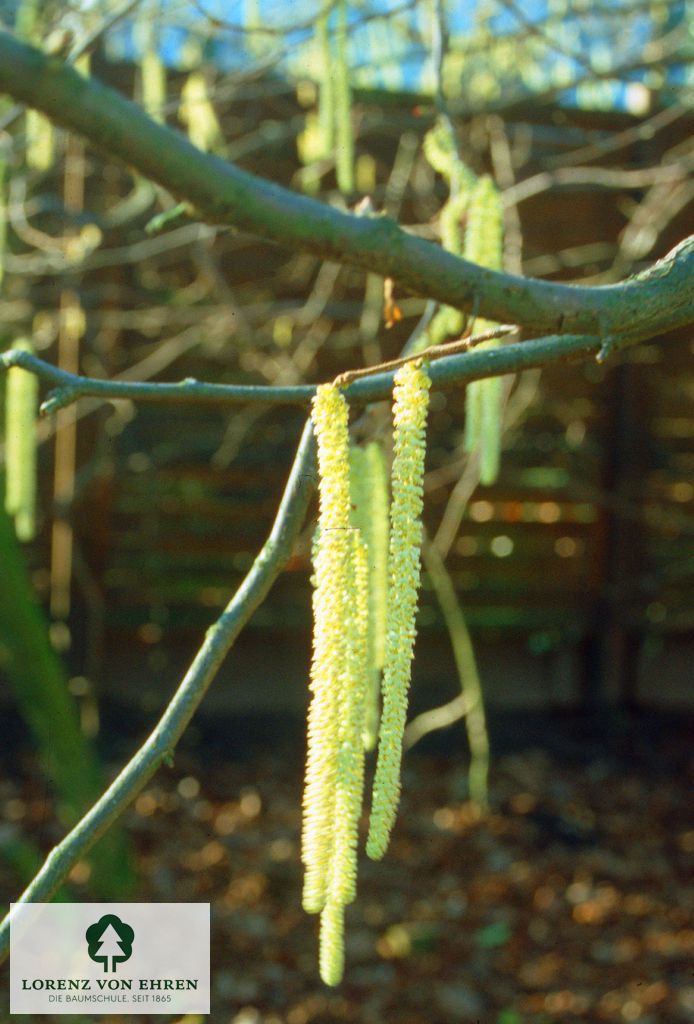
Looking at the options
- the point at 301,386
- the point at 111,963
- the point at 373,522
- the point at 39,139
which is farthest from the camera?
the point at 39,139

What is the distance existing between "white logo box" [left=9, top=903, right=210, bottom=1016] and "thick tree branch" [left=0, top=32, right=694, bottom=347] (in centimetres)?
159

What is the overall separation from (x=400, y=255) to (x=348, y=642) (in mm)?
363

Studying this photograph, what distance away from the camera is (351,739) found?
955 mm

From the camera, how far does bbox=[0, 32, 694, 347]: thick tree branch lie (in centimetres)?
91

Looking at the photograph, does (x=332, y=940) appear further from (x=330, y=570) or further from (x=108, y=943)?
(x=108, y=943)

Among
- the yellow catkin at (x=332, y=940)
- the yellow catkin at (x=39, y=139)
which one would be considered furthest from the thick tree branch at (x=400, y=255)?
the yellow catkin at (x=39, y=139)

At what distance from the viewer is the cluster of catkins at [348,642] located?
0.89 m

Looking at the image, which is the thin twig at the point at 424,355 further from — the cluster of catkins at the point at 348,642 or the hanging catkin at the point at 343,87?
the hanging catkin at the point at 343,87

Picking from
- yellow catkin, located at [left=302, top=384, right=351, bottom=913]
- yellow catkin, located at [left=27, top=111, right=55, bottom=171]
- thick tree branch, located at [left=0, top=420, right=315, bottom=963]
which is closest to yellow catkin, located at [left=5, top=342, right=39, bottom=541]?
yellow catkin, located at [left=27, top=111, right=55, bottom=171]

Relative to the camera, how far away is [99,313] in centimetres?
416

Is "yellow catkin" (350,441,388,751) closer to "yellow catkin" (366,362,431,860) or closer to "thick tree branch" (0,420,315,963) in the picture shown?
"thick tree branch" (0,420,315,963)

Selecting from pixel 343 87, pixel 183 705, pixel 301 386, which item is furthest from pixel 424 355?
pixel 343 87

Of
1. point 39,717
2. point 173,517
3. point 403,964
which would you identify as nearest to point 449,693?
point 173,517

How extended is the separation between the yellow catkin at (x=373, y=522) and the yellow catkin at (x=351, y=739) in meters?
0.19
